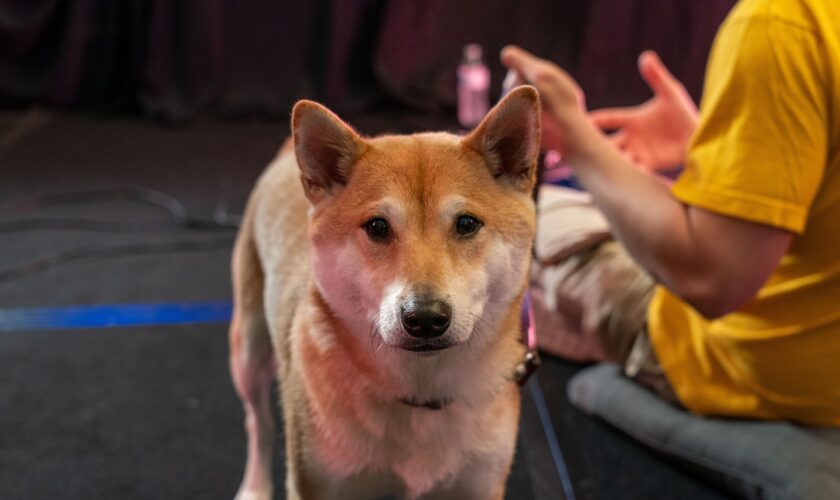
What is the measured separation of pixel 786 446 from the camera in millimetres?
1276

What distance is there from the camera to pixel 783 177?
1.05 metres

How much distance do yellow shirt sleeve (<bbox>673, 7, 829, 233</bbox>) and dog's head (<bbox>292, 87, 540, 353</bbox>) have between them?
0.34 metres

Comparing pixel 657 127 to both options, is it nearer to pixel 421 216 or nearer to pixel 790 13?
pixel 790 13

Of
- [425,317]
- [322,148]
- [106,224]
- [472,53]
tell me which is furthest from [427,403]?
[472,53]

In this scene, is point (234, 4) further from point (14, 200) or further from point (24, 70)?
point (14, 200)

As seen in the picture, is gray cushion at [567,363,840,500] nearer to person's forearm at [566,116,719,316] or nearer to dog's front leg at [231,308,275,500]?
person's forearm at [566,116,719,316]

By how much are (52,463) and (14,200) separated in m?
1.53

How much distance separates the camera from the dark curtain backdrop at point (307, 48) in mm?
3457

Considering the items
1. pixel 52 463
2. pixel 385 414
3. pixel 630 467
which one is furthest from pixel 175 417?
pixel 630 467

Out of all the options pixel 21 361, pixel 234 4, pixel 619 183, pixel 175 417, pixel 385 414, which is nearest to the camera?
pixel 385 414

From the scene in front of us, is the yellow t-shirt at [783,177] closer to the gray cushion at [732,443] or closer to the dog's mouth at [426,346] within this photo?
the gray cushion at [732,443]

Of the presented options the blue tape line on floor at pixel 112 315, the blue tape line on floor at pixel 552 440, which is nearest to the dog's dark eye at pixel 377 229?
the blue tape line on floor at pixel 552 440

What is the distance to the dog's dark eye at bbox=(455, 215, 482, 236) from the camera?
89cm

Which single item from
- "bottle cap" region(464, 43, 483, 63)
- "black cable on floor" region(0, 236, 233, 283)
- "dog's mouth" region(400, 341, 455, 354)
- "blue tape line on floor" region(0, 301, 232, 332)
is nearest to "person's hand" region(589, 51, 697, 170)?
"dog's mouth" region(400, 341, 455, 354)
